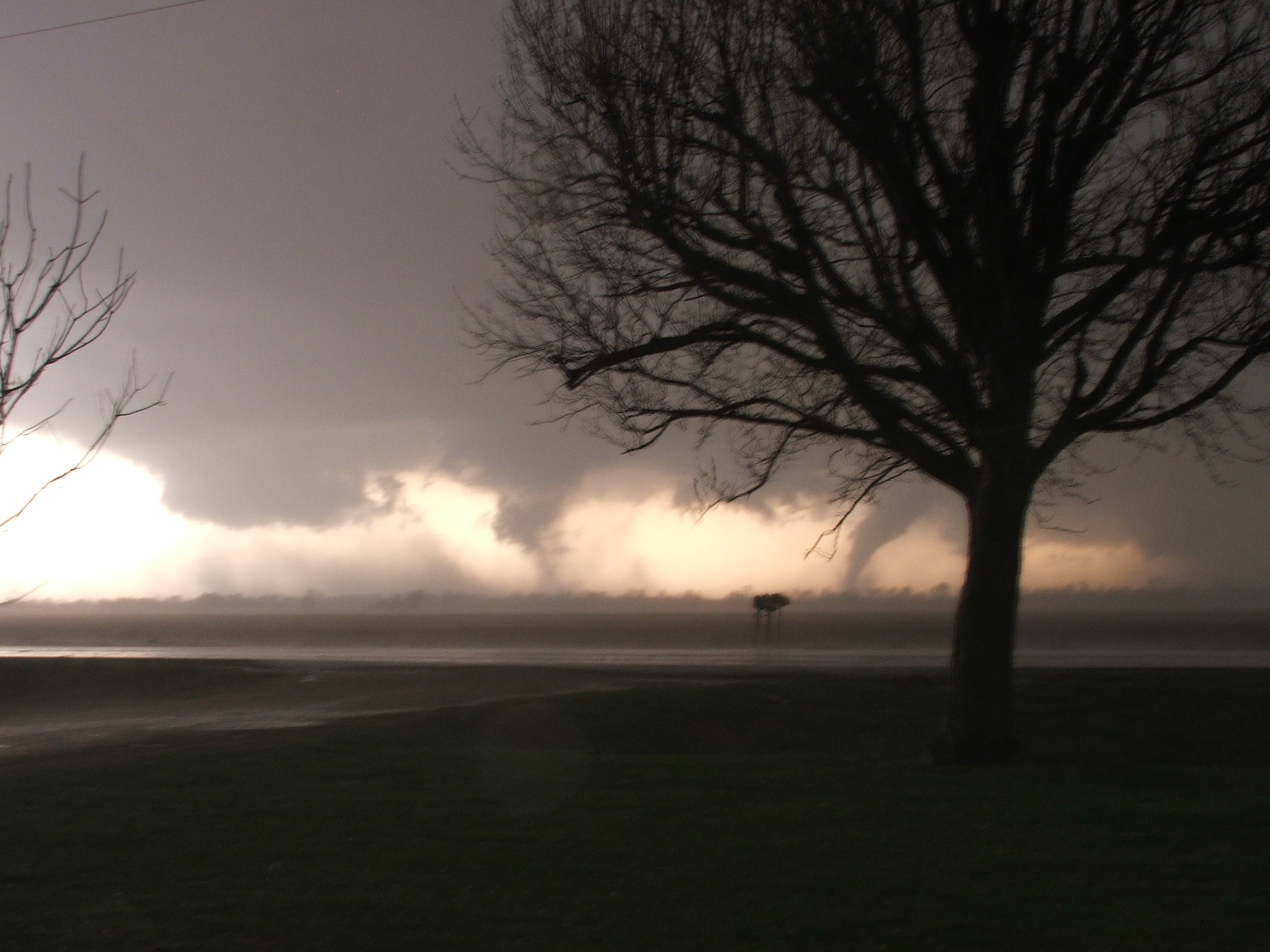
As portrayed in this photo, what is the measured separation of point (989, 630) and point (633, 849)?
621cm

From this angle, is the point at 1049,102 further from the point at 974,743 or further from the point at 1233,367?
the point at 974,743

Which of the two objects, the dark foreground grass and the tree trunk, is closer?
the dark foreground grass

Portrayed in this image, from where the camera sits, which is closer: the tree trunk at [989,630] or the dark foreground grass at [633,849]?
the dark foreground grass at [633,849]

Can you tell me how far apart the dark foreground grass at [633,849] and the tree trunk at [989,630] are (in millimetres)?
681

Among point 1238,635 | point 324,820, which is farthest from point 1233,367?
point 1238,635

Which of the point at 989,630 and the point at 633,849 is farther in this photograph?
the point at 989,630

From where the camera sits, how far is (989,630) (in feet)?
42.7

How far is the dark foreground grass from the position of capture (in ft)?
21.7

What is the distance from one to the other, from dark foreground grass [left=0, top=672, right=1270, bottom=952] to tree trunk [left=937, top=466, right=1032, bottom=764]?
68cm

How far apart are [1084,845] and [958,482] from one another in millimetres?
6048

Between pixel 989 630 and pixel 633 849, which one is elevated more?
pixel 989 630

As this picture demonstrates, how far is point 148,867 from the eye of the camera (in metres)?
8.41

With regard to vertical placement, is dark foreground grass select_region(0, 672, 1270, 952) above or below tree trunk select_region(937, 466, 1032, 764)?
below

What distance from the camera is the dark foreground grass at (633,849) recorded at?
6.61m
